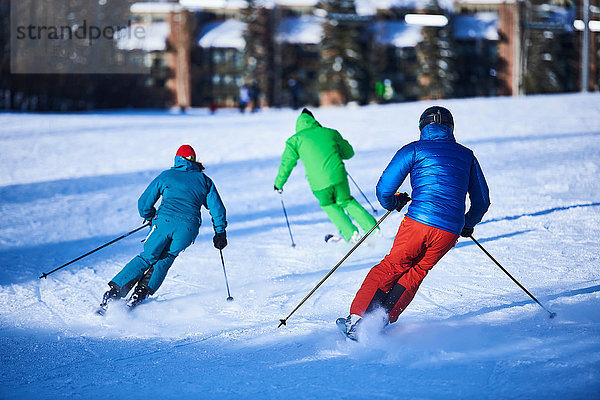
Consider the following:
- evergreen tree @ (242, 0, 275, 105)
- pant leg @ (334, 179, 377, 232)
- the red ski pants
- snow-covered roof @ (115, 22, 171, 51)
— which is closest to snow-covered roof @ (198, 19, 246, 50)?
evergreen tree @ (242, 0, 275, 105)

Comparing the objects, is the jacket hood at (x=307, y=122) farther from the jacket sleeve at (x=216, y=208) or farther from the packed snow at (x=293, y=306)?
the jacket sleeve at (x=216, y=208)

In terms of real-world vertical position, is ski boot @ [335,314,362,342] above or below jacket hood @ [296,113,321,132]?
below

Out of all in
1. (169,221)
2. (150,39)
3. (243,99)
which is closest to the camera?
(169,221)

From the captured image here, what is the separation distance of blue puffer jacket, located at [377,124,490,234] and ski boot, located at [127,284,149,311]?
7.09ft

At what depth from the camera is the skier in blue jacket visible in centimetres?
487

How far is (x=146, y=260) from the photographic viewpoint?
195 inches

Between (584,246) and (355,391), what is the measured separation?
4004 mm

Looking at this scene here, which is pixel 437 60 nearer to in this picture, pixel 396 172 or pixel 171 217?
pixel 171 217

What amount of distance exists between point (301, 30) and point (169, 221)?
40.0m

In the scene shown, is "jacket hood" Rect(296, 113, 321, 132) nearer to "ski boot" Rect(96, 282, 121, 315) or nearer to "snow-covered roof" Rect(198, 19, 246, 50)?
"ski boot" Rect(96, 282, 121, 315)

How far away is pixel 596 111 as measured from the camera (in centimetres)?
1761

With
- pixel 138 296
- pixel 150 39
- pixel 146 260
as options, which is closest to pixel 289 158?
pixel 146 260

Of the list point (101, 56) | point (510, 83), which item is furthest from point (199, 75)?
point (510, 83)

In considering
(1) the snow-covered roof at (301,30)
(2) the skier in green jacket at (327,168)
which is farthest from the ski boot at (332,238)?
(1) the snow-covered roof at (301,30)
